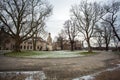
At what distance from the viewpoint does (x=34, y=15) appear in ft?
111

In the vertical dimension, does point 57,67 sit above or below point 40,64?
below

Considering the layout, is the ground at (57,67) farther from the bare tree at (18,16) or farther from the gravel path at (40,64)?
the bare tree at (18,16)

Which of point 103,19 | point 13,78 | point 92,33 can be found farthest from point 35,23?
point 13,78

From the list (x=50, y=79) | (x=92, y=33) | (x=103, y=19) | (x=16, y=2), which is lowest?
(x=50, y=79)

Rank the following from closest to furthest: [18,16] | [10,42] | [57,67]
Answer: [57,67]
[18,16]
[10,42]

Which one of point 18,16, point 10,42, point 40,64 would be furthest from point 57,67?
point 10,42

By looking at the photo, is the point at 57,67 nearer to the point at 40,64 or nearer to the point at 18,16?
the point at 40,64

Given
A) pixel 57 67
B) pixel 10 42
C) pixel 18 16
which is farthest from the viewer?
pixel 10 42

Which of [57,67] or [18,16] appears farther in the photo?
[18,16]

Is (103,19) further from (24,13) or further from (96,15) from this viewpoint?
(24,13)

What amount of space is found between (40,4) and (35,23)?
15.3ft

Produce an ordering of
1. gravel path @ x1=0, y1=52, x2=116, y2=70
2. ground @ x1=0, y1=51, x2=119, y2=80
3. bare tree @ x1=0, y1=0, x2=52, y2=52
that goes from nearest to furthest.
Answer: ground @ x1=0, y1=51, x2=119, y2=80 < gravel path @ x1=0, y1=52, x2=116, y2=70 < bare tree @ x1=0, y1=0, x2=52, y2=52

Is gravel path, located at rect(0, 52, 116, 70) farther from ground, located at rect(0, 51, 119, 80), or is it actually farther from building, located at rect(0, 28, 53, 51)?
building, located at rect(0, 28, 53, 51)

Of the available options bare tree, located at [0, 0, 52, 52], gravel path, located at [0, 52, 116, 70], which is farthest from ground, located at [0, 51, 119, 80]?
bare tree, located at [0, 0, 52, 52]
